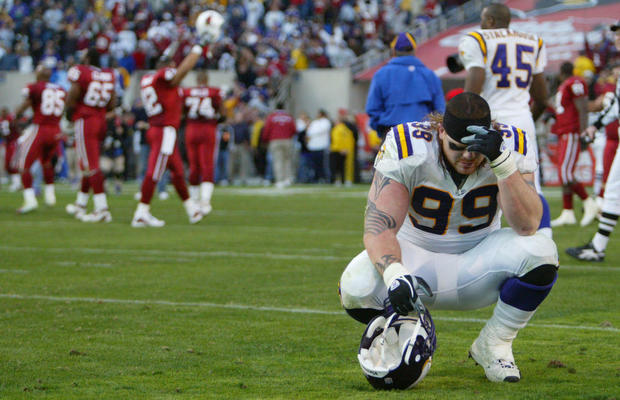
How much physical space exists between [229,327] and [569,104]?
8.03 metres

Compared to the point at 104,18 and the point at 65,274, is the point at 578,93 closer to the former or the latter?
the point at 65,274

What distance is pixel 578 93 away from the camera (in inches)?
478

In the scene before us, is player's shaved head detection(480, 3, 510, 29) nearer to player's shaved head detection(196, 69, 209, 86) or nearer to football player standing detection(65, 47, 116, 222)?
football player standing detection(65, 47, 116, 222)

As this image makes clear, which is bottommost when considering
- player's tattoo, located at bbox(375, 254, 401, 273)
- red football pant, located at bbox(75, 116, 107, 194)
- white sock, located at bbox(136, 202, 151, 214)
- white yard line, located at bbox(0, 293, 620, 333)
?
white sock, located at bbox(136, 202, 151, 214)

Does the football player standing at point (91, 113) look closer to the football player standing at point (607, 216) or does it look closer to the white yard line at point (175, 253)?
the white yard line at point (175, 253)

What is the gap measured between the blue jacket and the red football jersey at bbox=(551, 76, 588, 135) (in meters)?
3.35

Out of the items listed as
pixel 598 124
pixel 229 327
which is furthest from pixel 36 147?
pixel 229 327

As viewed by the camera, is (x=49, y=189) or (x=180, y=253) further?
(x=49, y=189)

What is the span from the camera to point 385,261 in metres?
4.02

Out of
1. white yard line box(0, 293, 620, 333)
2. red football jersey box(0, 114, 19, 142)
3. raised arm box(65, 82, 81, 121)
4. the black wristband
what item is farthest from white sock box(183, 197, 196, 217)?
red football jersey box(0, 114, 19, 142)

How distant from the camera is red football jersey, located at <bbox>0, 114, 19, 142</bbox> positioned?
23.7m

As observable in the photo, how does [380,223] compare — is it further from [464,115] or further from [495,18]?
[495,18]

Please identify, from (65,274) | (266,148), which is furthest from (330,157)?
(65,274)

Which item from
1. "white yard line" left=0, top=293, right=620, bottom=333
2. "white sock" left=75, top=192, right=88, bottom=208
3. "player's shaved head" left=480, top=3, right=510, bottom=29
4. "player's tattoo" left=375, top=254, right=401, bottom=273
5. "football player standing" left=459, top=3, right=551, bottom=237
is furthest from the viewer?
"white sock" left=75, top=192, right=88, bottom=208
